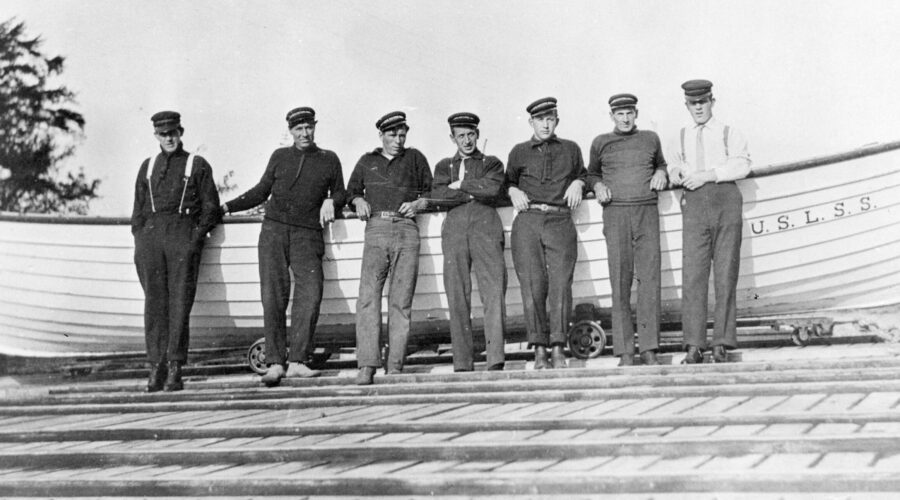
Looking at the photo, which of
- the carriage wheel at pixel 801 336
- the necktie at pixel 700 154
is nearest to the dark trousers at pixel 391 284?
the necktie at pixel 700 154

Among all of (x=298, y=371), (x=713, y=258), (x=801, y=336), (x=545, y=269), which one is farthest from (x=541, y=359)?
(x=801, y=336)

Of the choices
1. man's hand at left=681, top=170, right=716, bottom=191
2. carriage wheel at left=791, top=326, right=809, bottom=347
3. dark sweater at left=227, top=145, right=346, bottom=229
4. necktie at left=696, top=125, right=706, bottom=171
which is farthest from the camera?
carriage wheel at left=791, top=326, right=809, bottom=347

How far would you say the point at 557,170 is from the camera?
16.8 feet

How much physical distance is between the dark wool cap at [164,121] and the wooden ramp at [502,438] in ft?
6.10

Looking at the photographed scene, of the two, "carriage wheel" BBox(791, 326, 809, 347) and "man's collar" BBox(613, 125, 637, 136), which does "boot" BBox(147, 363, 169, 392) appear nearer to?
"man's collar" BBox(613, 125, 637, 136)

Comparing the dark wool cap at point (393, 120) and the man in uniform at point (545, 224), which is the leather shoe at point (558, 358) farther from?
the dark wool cap at point (393, 120)

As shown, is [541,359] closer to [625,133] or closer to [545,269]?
[545,269]

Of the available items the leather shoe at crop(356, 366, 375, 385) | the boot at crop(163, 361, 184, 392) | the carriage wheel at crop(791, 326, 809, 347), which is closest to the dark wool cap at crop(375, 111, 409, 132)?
the leather shoe at crop(356, 366, 375, 385)

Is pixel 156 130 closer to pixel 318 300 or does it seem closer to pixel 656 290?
pixel 318 300

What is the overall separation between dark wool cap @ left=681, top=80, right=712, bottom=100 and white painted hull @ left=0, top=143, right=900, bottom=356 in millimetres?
825

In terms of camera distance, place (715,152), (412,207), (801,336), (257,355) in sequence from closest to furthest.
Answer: (715,152) < (412,207) < (801,336) < (257,355)

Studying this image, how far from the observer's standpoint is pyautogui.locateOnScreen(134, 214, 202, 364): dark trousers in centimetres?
519

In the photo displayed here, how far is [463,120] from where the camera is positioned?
5.25m

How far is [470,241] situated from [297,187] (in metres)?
1.22
